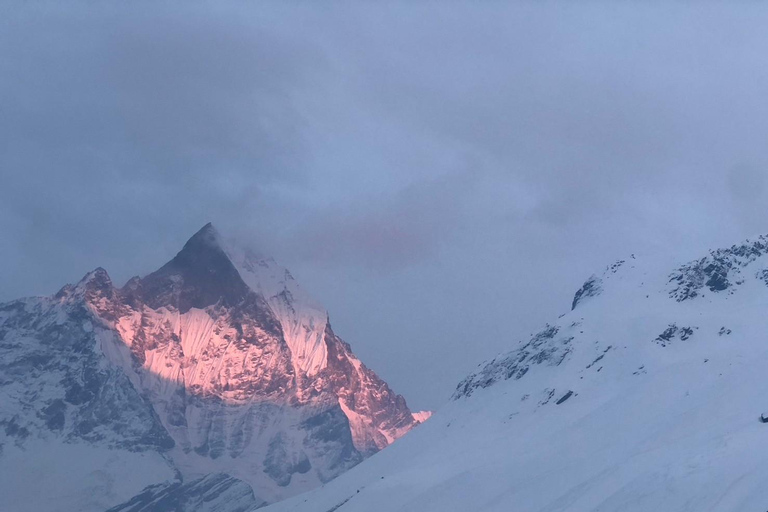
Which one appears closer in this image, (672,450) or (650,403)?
(672,450)

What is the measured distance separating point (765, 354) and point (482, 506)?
3604 centimetres

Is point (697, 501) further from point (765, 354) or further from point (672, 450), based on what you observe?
point (765, 354)

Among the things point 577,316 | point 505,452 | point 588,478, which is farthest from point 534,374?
point 588,478

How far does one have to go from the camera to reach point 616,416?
10969cm

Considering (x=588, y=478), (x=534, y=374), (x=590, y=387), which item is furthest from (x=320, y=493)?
(x=588, y=478)

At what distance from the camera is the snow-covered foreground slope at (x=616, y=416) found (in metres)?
80.1

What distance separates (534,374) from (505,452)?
2485 centimetres

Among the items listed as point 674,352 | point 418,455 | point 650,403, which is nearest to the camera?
point 650,403

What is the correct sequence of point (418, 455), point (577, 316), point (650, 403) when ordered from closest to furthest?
point (650, 403)
point (418, 455)
point (577, 316)

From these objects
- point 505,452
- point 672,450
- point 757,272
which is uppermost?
point 757,272

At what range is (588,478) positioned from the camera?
90062 mm

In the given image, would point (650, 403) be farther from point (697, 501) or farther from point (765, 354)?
point (697, 501)

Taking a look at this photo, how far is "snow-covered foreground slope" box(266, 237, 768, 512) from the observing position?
80.1 m

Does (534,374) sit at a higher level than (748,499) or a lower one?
higher
